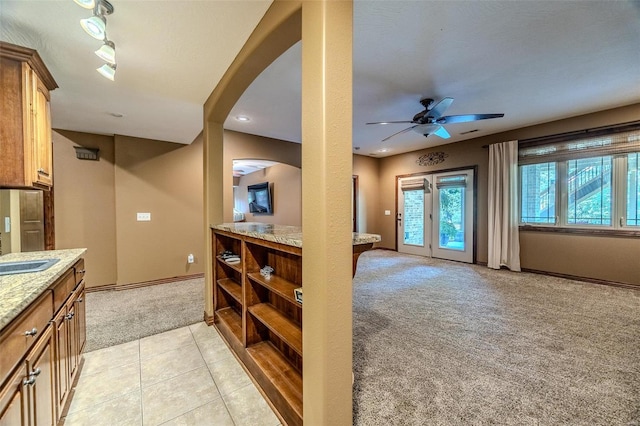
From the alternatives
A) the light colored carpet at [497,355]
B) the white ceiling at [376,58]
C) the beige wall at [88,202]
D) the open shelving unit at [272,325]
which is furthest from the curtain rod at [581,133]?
the beige wall at [88,202]

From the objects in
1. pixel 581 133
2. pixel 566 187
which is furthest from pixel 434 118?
pixel 566 187

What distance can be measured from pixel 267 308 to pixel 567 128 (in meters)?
5.37

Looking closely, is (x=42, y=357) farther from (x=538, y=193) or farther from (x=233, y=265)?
(x=538, y=193)

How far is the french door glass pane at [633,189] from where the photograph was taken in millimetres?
3557

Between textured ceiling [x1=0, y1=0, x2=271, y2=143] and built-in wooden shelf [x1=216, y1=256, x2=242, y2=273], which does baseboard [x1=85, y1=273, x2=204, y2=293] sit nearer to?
built-in wooden shelf [x1=216, y1=256, x2=242, y2=273]

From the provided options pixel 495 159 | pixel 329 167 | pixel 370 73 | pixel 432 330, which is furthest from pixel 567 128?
pixel 329 167

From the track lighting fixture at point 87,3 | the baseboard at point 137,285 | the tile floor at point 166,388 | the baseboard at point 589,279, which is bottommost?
the tile floor at point 166,388

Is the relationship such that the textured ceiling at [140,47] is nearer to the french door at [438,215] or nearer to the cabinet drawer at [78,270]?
the cabinet drawer at [78,270]

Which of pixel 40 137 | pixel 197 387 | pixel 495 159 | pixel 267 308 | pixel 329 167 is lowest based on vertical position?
pixel 197 387

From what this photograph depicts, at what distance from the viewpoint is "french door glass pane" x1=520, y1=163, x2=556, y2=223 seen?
433 centimetres

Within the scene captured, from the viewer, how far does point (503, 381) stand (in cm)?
177

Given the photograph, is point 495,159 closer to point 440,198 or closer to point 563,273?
point 440,198

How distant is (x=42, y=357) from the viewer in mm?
1146

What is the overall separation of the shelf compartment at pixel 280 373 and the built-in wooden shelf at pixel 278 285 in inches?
20.6
